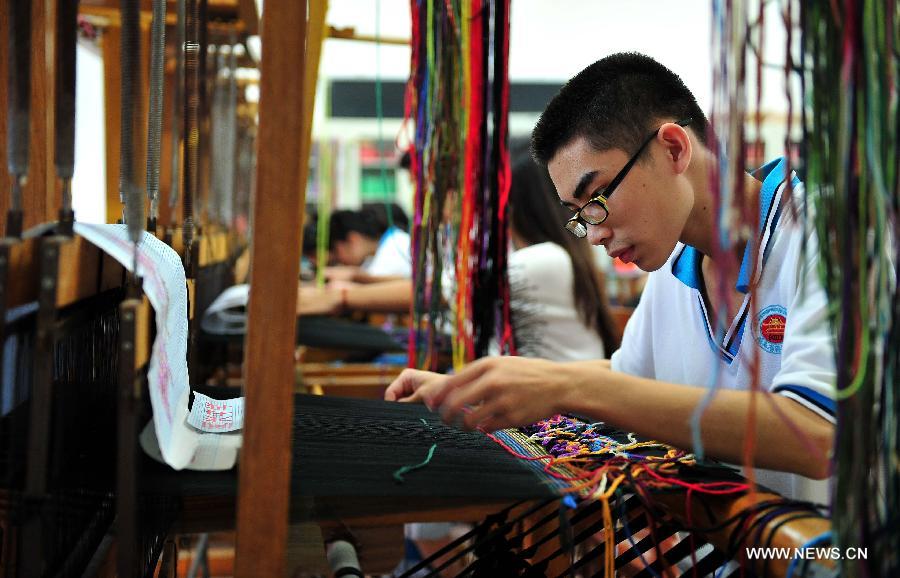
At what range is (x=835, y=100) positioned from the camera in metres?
0.63

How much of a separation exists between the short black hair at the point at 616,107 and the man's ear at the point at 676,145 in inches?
1.2

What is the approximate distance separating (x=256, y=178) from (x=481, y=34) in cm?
80

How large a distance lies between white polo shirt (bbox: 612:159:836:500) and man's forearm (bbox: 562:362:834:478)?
0.12ft

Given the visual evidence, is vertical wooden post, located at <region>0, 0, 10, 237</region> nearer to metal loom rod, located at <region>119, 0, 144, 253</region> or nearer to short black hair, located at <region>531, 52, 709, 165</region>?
metal loom rod, located at <region>119, 0, 144, 253</region>

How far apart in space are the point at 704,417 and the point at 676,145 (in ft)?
1.43

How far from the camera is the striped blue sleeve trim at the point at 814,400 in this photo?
0.83 metres

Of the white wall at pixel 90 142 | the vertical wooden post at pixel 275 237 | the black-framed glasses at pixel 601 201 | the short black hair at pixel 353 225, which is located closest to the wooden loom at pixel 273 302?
the vertical wooden post at pixel 275 237

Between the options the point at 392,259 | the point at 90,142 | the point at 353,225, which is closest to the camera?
the point at 90,142

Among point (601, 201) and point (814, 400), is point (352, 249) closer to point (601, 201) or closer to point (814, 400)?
point (601, 201)

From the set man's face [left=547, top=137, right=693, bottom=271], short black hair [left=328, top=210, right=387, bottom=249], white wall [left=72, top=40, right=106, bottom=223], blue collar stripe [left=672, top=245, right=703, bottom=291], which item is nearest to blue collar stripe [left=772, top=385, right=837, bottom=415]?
man's face [left=547, top=137, right=693, bottom=271]

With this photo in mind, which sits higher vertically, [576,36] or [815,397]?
[576,36]

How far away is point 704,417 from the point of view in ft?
2.77

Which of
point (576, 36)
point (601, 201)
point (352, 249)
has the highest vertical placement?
point (576, 36)

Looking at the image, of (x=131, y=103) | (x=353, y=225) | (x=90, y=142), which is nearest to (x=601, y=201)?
(x=131, y=103)
